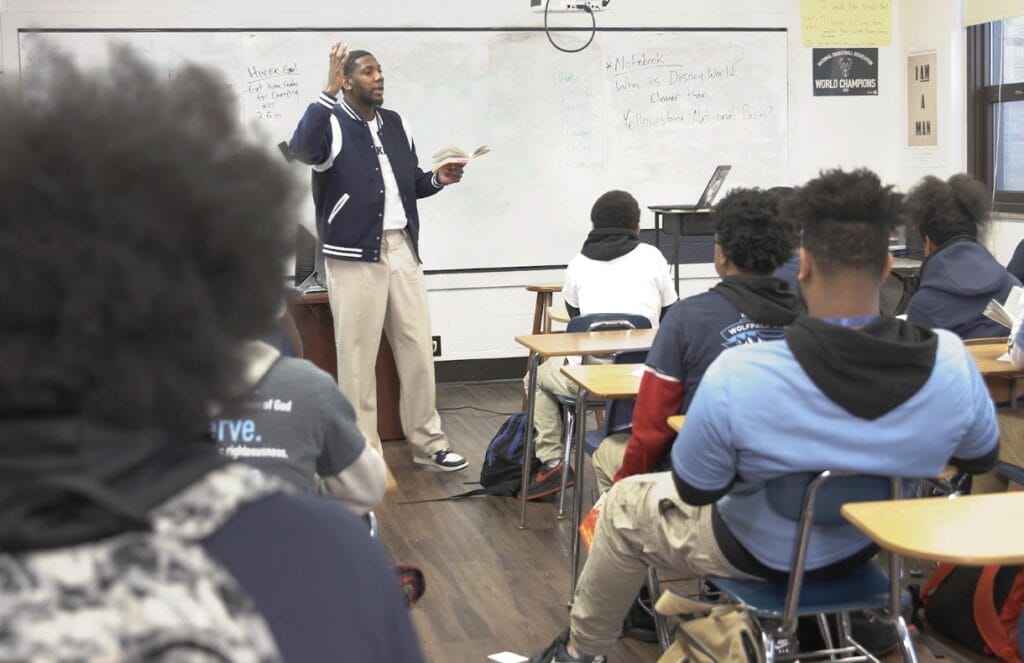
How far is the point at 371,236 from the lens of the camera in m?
4.85

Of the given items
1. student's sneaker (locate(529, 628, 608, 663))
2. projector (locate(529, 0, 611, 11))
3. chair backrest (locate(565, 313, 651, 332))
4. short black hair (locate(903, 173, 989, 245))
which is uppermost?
projector (locate(529, 0, 611, 11))

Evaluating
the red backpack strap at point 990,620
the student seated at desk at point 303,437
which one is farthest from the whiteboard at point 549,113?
the student seated at desk at point 303,437

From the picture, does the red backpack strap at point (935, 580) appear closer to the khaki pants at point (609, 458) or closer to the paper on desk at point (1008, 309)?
the paper on desk at point (1008, 309)

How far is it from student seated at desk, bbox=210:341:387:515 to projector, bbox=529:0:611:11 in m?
4.67

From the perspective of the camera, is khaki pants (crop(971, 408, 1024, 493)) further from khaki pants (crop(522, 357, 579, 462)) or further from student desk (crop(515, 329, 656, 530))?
khaki pants (crop(522, 357, 579, 462))

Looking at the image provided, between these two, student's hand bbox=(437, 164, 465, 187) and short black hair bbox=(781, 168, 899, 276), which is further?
student's hand bbox=(437, 164, 465, 187)

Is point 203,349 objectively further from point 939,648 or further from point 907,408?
point 939,648

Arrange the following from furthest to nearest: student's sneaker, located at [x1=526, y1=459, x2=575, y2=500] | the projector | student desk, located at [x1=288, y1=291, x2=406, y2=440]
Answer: the projector → student desk, located at [x1=288, y1=291, x2=406, y2=440] → student's sneaker, located at [x1=526, y1=459, x2=575, y2=500]

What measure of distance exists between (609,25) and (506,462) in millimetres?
3299

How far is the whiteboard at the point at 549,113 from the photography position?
668 centimetres

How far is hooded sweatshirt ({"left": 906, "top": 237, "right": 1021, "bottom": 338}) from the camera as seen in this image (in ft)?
12.0

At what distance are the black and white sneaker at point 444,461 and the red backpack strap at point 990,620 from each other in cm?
251

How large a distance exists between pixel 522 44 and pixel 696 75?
108 cm

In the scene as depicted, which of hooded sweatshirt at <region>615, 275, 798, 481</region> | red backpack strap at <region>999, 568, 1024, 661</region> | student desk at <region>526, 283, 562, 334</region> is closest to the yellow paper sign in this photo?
student desk at <region>526, 283, 562, 334</region>
